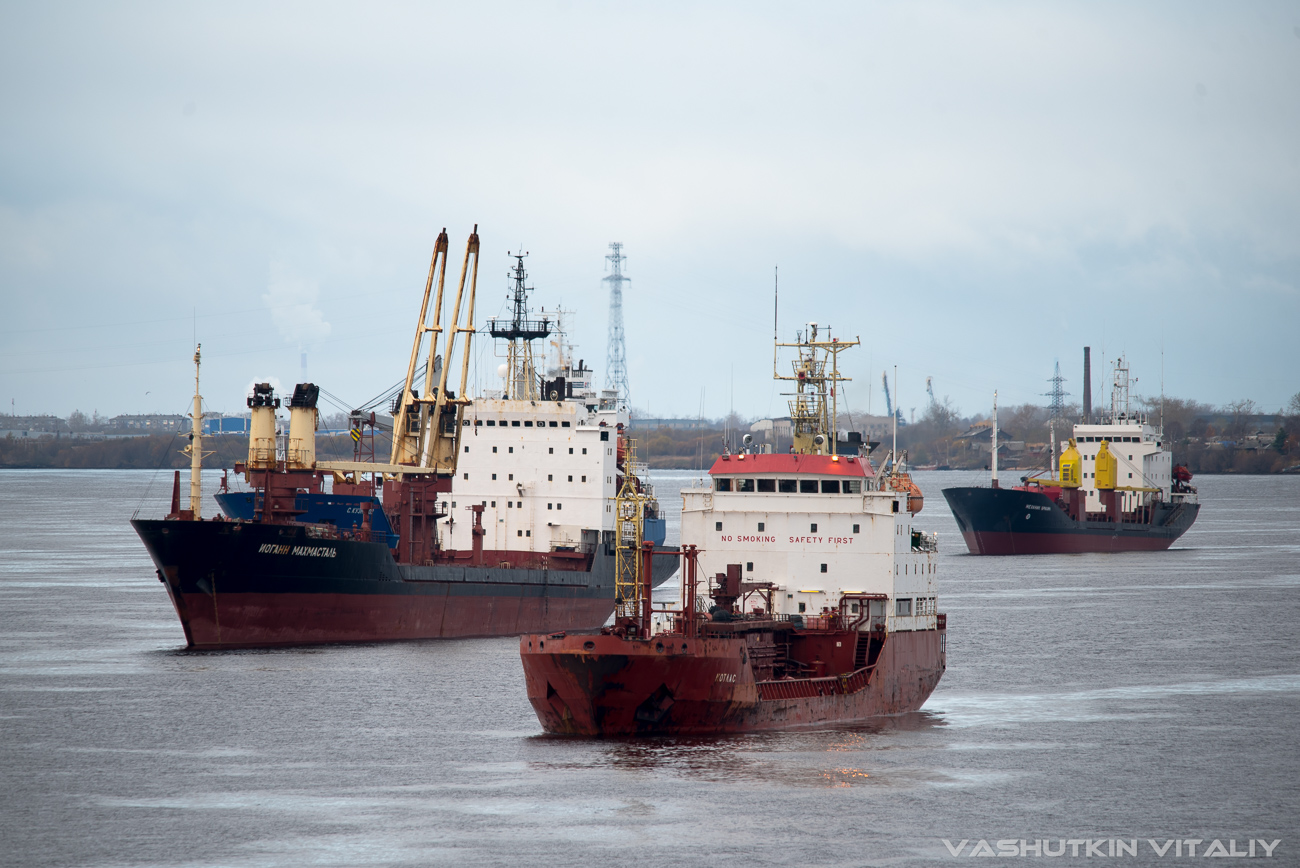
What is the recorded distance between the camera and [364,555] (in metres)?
37.8

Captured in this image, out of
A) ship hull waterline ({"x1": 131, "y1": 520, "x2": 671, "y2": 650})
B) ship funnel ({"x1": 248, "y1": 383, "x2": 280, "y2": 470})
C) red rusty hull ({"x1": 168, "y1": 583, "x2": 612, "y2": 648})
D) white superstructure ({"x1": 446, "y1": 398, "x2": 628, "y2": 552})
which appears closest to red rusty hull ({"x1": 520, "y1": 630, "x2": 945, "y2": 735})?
ship hull waterline ({"x1": 131, "y1": 520, "x2": 671, "y2": 650})

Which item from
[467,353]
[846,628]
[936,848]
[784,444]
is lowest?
[936,848]

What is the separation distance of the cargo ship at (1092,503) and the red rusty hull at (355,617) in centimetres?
3861

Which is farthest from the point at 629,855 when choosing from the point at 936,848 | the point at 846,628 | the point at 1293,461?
the point at 1293,461

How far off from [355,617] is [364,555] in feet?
5.76

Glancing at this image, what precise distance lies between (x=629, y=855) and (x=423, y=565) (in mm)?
22468

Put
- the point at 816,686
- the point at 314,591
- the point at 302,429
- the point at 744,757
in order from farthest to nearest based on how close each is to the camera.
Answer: the point at 302,429 → the point at 314,591 → the point at 816,686 → the point at 744,757

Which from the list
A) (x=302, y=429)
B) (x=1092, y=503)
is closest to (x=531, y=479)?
(x=302, y=429)

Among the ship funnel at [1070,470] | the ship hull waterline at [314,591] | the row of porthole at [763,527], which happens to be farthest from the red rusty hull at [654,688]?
the ship funnel at [1070,470]

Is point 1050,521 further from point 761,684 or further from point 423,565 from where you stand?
point 761,684

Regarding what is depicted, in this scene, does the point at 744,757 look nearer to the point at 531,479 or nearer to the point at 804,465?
the point at 804,465

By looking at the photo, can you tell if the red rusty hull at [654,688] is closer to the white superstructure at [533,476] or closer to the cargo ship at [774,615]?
the cargo ship at [774,615]

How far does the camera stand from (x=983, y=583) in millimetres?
59781

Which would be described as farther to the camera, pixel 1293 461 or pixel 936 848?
pixel 1293 461
